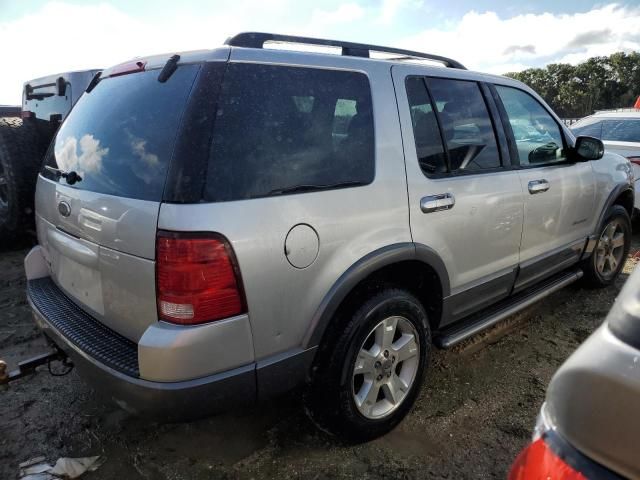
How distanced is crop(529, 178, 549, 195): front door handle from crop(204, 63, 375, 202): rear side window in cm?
143

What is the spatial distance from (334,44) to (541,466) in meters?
2.14

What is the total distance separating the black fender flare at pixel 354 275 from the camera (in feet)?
6.60

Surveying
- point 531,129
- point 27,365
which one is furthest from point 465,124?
point 27,365

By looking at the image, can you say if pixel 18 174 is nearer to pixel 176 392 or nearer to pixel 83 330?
pixel 83 330

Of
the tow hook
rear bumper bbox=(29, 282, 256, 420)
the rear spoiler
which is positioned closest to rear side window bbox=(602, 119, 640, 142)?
rear bumper bbox=(29, 282, 256, 420)

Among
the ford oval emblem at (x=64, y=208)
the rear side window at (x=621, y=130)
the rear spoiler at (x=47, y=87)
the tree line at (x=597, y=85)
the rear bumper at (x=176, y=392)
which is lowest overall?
the rear bumper at (x=176, y=392)

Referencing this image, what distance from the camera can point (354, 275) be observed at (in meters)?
Answer: 2.08

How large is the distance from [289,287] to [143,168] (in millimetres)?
769

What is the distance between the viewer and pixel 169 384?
1.75 meters

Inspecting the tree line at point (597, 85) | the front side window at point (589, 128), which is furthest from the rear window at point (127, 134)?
the tree line at point (597, 85)

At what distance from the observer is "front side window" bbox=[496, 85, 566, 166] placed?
319cm

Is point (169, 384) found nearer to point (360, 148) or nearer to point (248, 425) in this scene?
point (248, 425)

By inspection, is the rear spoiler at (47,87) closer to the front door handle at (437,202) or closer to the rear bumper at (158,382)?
the rear bumper at (158,382)

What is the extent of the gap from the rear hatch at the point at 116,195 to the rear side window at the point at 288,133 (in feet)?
0.64
